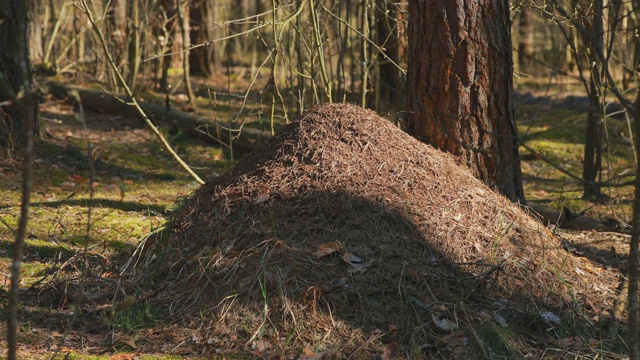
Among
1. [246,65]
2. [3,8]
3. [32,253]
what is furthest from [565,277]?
[246,65]

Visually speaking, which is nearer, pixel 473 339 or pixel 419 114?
pixel 473 339

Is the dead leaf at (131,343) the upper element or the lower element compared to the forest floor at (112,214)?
lower

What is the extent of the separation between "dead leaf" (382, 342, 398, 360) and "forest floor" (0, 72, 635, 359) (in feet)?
2.96

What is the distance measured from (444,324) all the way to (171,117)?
6.80m

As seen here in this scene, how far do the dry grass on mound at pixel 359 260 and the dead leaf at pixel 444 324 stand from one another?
0.04 ft

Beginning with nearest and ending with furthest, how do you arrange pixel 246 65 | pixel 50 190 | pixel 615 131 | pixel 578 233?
pixel 578 233
pixel 50 190
pixel 615 131
pixel 246 65

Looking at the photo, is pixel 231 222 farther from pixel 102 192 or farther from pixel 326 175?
pixel 102 192

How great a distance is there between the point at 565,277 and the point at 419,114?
1.65 meters

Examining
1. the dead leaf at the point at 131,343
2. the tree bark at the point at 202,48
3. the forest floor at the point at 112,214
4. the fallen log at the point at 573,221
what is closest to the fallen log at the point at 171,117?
the forest floor at the point at 112,214

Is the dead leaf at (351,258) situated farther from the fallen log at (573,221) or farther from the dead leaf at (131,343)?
the fallen log at (573,221)

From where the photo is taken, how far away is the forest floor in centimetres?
399

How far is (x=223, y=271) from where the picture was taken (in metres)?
4.29

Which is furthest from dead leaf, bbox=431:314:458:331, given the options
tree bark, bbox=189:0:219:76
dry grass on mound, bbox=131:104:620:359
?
tree bark, bbox=189:0:219:76

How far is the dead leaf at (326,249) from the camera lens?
4.29 m
